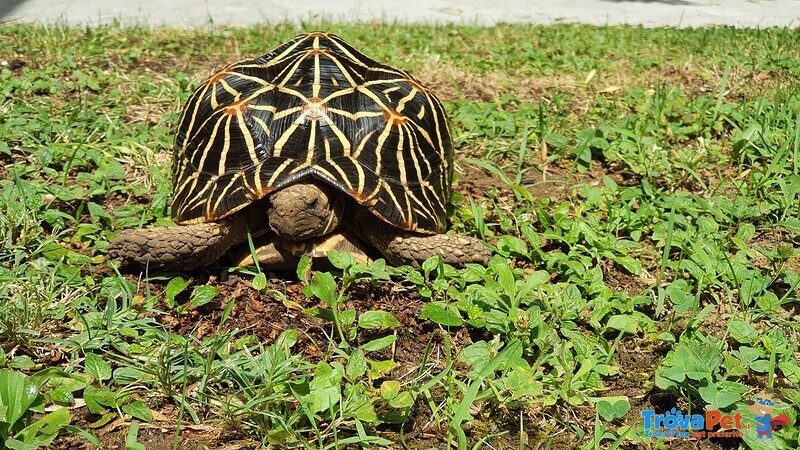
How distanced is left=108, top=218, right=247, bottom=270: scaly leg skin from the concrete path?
4.78 meters

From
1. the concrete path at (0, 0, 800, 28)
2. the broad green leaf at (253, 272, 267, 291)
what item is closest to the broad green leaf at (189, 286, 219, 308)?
the broad green leaf at (253, 272, 267, 291)

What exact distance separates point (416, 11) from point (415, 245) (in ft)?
Result: 21.5

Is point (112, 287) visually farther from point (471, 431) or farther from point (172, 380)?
point (471, 431)

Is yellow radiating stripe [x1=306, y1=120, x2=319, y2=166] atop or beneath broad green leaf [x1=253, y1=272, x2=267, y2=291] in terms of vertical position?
atop

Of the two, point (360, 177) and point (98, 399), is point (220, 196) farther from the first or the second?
point (98, 399)

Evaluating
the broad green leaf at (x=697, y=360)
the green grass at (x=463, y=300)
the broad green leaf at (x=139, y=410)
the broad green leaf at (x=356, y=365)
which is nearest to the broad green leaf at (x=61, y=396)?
the green grass at (x=463, y=300)

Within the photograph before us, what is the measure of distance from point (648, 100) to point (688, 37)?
8.66ft

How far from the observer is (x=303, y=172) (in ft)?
8.04

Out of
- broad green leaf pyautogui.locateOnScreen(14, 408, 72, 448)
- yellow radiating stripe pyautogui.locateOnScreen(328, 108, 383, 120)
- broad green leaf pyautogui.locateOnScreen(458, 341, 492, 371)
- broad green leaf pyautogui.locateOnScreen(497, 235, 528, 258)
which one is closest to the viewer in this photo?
broad green leaf pyautogui.locateOnScreen(14, 408, 72, 448)

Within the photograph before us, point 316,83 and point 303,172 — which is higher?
point 316,83

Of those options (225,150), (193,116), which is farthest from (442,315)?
(193,116)

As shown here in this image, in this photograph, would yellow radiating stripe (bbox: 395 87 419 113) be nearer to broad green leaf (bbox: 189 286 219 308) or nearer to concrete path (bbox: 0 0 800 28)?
broad green leaf (bbox: 189 286 219 308)

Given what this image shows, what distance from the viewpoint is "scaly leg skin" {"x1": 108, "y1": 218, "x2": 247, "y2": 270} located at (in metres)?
2.49

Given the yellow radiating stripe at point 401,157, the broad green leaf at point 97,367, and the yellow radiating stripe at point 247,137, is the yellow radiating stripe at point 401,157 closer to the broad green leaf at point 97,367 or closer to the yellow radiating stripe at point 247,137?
the yellow radiating stripe at point 247,137
